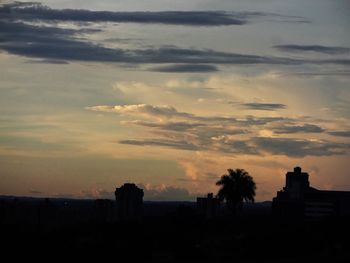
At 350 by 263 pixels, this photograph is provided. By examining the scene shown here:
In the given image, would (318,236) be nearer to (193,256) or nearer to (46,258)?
(193,256)

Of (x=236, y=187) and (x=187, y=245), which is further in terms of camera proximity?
(x=236, y=187)

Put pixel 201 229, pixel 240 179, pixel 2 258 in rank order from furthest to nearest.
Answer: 1. pixel 240 179
2. pixel 201 229
3. pixel 2 258

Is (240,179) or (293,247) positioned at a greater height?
(240,179)

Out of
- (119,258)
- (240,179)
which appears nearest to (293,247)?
(119,258)

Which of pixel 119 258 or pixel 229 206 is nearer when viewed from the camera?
pixel 119 258

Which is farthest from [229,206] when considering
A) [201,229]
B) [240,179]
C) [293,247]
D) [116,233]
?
[293,247]

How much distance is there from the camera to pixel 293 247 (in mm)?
108688

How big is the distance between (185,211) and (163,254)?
88.3 m

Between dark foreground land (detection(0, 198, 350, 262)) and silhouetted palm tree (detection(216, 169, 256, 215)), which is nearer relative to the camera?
dark foreground land (detection(0, 198, 350, 262))

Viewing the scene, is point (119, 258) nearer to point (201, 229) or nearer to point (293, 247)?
point (293, 247)

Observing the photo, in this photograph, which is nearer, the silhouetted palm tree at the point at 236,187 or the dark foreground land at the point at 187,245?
the dark foreground land at the point at 187,245

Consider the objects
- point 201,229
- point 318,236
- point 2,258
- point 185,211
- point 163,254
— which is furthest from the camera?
point 185,211

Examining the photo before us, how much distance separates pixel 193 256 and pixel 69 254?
47.9ft

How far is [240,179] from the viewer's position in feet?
485
